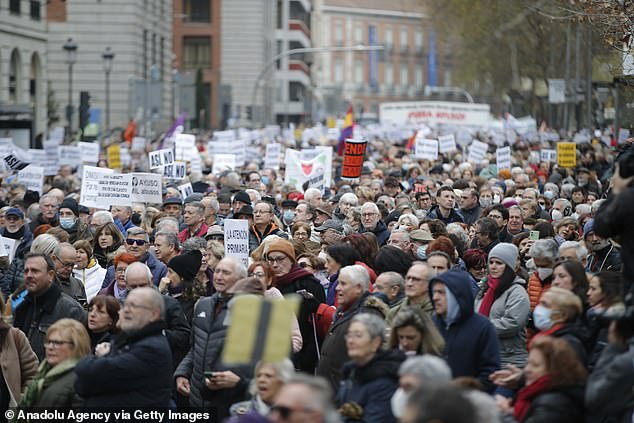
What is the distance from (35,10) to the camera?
2109 inches

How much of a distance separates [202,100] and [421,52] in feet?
347

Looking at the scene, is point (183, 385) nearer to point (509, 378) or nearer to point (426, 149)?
point (509, 378)

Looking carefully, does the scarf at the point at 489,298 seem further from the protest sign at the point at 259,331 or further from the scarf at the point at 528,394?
the protest sign at the point at 259,331

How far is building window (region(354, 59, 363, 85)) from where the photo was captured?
548 feet

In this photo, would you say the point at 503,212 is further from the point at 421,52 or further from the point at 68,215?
the point at 421,52

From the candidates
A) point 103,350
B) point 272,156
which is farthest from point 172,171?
point 103,350

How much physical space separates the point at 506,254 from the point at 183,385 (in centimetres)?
251

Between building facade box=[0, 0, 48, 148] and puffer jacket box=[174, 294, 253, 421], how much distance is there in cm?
3628

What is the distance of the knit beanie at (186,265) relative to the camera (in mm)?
11383

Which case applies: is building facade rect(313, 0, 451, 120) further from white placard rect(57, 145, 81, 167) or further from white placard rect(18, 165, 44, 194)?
white placard rect(18, 165, 44, 194)

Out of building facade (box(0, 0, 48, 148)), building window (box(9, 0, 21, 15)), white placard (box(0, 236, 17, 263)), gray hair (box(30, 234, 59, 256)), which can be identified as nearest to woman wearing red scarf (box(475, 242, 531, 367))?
gray hair (box(30, 234, 59, 256))

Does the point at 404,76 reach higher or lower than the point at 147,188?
higher

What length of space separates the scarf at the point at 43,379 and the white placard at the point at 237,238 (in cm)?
428

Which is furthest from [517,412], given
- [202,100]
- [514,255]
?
[202,100]
